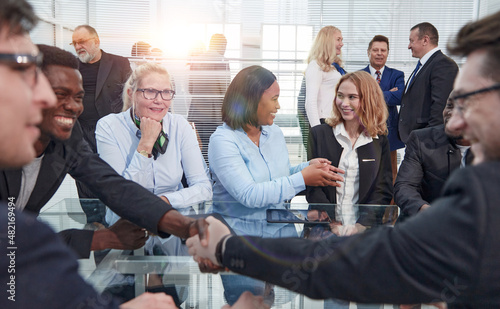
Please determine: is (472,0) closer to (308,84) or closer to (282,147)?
(308,84)

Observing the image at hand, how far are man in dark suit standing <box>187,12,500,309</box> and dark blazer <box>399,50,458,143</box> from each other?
2.98 metres

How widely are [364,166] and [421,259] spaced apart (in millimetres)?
1831

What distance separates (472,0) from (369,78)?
4003mm

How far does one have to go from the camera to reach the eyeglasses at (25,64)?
765 millimetres

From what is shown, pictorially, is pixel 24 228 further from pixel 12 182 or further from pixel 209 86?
pixel 209 86

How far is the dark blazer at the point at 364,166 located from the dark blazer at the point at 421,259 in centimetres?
162

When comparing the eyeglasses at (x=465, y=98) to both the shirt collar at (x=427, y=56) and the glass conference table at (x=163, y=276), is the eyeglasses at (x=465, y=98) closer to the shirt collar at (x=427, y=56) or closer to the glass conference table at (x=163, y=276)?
the glass conference table at (x=163, y=276)

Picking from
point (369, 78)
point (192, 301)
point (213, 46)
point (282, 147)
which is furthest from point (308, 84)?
point (192, 301)

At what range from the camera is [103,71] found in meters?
3.94

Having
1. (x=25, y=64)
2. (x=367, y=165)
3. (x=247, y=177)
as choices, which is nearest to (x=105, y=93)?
(x=247, y=177)

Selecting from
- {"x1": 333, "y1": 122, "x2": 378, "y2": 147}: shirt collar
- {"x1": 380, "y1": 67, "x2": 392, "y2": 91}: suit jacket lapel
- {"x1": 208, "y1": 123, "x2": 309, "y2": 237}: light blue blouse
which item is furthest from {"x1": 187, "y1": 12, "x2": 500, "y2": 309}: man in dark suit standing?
{"x1": 380, "y1": 67, "x2": 392, "y2": 91}: suit jacket lapel

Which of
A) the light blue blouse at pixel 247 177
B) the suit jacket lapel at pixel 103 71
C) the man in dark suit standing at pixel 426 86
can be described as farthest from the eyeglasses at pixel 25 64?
the man in dark suit standing at pixel 426 86

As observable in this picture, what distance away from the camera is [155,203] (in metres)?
1.62

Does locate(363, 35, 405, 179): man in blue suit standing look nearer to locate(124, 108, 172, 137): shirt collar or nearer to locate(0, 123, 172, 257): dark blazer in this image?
locate(124, 108, 172, 137): shirt collar
